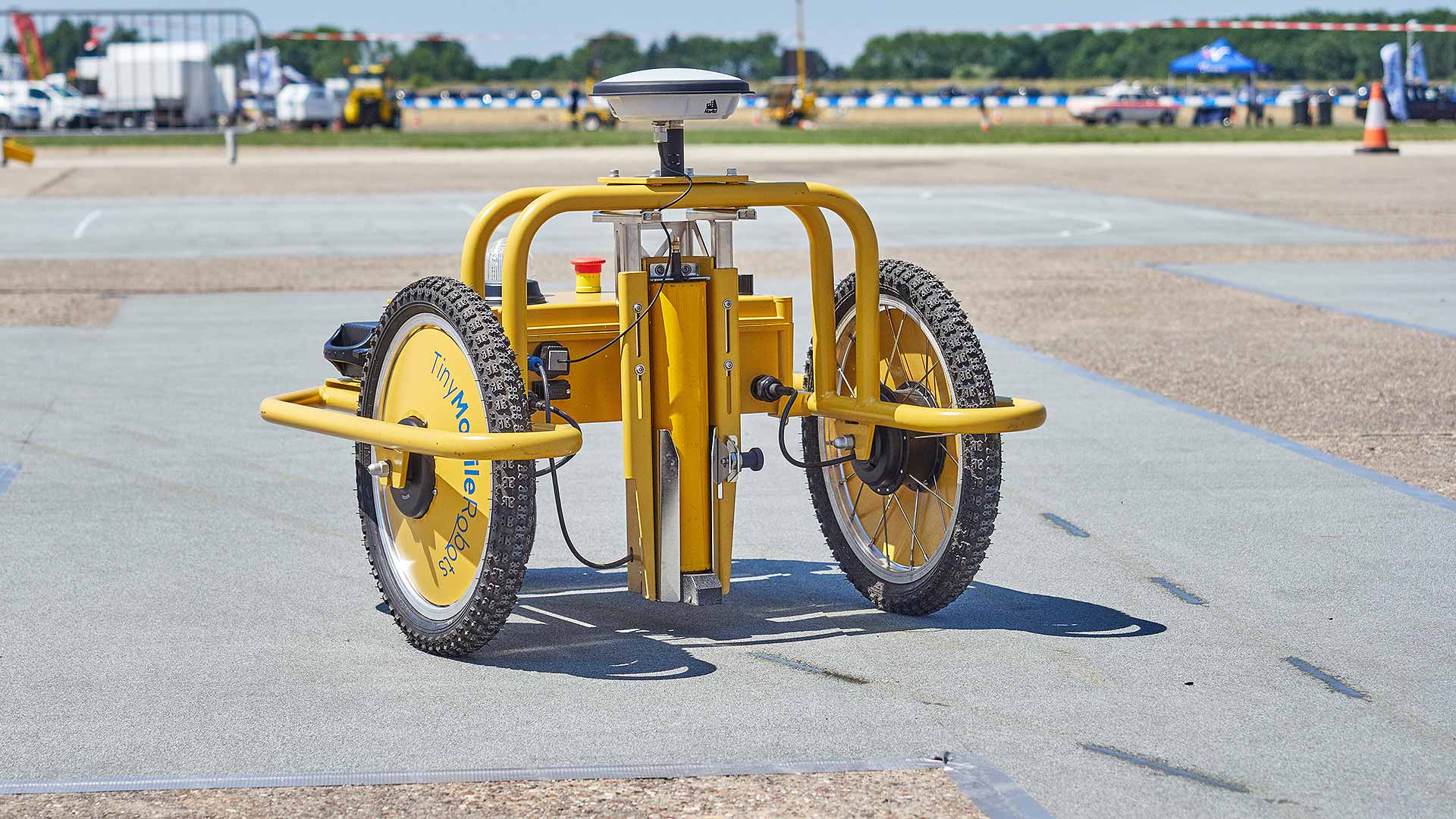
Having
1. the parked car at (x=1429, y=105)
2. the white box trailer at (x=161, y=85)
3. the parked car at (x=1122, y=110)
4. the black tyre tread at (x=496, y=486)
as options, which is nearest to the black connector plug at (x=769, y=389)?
the black tyre tread at (x=496, y=486)

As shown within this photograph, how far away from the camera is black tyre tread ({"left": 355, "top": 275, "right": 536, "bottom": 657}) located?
4.28 metres

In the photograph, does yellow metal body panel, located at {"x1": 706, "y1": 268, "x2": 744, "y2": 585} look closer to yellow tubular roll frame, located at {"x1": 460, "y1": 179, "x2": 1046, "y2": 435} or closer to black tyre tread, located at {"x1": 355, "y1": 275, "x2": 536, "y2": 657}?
yellow tubular roll frame, located at {"x1": 460, "y1": 179, "x2": 1046, "y2": 435}

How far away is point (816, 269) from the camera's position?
16.5 ft

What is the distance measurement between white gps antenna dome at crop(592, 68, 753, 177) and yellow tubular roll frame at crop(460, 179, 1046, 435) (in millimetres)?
197

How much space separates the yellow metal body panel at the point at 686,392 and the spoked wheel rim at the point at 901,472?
57 cm

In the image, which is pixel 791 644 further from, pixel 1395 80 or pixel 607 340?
pixel 1395 80

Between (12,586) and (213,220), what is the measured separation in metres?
16.3

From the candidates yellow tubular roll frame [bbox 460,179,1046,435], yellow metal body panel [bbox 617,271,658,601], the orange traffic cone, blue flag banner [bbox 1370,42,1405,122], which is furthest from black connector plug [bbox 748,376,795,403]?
blue flag banner [bbox 1370,42,1405,122]

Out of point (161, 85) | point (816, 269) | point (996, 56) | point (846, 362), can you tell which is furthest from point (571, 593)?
point (996, 56)

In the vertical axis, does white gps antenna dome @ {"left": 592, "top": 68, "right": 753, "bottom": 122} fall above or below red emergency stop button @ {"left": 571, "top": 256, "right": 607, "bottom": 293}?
above

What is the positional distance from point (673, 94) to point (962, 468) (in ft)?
4.10

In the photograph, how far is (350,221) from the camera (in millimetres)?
20703

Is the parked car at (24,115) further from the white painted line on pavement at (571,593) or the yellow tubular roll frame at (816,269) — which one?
the yellow tubular roll frame at (816,269)

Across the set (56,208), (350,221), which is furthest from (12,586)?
(56,208)
